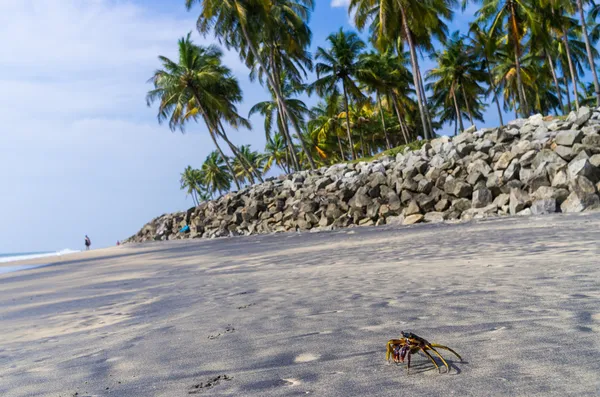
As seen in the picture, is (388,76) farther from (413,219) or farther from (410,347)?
(410,347)

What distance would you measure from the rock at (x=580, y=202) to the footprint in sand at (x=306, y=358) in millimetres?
9792

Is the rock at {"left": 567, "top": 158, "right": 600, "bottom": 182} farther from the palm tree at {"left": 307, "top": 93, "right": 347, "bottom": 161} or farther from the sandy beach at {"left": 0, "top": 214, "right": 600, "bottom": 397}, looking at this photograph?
the palm tree at {"left": 307, "top": 93, "right": 347, "bottom": 161}

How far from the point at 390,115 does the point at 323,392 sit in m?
49.5

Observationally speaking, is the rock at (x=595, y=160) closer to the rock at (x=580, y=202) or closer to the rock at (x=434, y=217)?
the rock at (x=580, y=202)

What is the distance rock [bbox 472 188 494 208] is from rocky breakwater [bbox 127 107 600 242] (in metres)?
0.03

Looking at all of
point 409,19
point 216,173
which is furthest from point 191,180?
point 409,19

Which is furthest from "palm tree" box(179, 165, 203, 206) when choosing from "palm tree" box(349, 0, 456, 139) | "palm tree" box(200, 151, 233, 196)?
"palm tree" box(349, 0, 456, 139)

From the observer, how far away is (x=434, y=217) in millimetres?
13438

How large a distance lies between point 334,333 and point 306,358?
1.29 ft

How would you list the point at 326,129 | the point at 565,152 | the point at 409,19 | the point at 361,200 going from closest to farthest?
the point at 565,152 < the point at 361,200 < the point at 409,19 < the point at 326,129

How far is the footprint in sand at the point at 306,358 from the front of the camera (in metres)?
1.99

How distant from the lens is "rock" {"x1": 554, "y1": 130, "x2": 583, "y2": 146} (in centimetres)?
1180

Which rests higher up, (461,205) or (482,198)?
(482,198)

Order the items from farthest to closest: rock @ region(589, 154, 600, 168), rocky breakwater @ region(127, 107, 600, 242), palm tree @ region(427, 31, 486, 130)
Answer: palm tree @ region(427, 31, 486, 130) → rocky breakwater @ region(127, 107, 600, 242) → rock @ region(589, 154, 600, 168)
